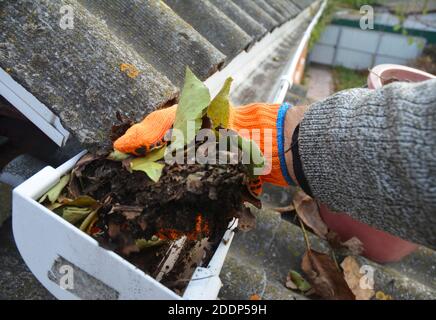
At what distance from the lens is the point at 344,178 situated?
2.76 feet

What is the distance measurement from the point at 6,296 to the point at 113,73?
2.27 ft

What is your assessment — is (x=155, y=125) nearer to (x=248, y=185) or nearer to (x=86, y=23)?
(x=248, y=185)

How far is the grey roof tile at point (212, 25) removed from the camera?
1.57 m

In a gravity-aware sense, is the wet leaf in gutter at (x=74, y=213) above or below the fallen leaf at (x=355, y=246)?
above

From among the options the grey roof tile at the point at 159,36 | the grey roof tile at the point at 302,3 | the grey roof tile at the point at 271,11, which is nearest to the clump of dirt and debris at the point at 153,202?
the grey roof tile at the point at 159,36

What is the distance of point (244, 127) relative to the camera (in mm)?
1063

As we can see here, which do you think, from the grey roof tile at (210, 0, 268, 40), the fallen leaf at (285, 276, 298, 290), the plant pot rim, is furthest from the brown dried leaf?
the grey roof tile at (210, 0, 268, 40)

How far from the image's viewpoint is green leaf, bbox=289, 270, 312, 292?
1.35m

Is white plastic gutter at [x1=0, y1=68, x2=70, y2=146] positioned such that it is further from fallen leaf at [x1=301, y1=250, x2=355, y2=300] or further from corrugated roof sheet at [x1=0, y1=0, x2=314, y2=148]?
fallen leaf at [x1=301, y1=250, x2=355, y2=300]

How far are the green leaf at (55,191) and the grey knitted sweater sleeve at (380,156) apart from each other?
0.56 meters

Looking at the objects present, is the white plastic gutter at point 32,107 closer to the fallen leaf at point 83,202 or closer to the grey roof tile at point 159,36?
the fallen leaf at point 83,202
